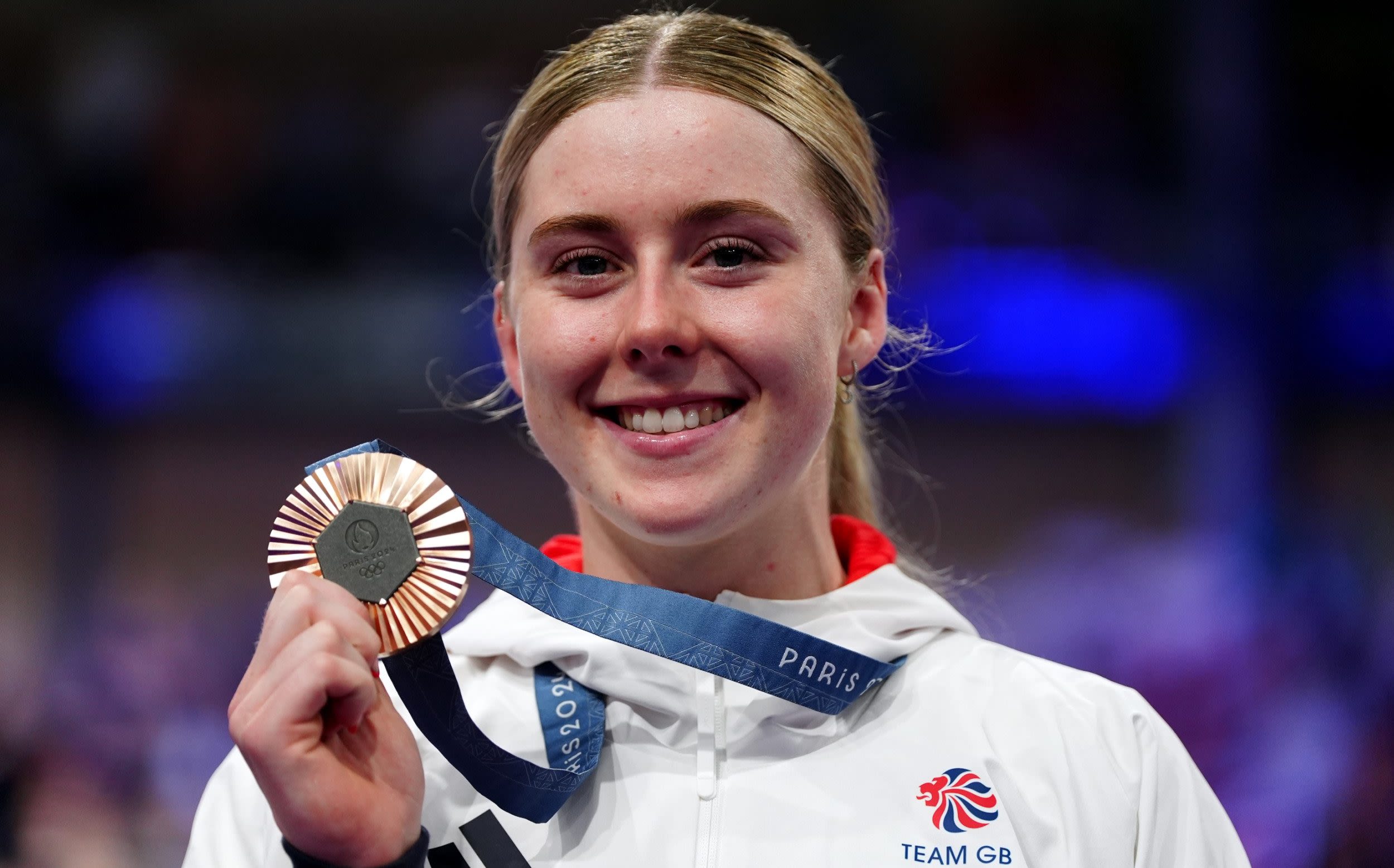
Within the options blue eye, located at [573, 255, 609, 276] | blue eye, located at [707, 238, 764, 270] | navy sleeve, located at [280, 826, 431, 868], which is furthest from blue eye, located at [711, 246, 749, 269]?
navy sleeve, located at [280, 826, 431, 868]

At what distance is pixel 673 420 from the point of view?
1.69 m

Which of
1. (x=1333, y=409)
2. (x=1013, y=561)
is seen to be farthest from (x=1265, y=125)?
(x=1013, y=561)

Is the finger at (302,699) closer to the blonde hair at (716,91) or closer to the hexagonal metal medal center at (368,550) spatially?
the hexagonal metal medal center at (368,550)

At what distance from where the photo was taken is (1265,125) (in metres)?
6.26

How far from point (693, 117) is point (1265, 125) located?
213 inches

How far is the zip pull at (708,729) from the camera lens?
1671 millimetres

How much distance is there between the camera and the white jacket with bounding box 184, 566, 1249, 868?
1637mm

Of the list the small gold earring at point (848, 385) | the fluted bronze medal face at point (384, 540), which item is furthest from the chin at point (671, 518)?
the small gold earring at point (848, 385)

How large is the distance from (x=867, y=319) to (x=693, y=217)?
0.43m

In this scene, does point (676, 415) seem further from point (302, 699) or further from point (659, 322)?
point (302, 699)

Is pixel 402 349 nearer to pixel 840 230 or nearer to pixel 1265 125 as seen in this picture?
pixel 1265 125

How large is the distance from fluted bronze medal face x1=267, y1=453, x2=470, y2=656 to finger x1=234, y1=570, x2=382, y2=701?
0.04m

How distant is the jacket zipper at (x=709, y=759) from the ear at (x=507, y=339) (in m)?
0.55

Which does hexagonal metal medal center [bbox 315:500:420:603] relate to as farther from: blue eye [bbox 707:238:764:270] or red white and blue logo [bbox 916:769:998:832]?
red white and blue logo [bbox 916:769:998:832]
